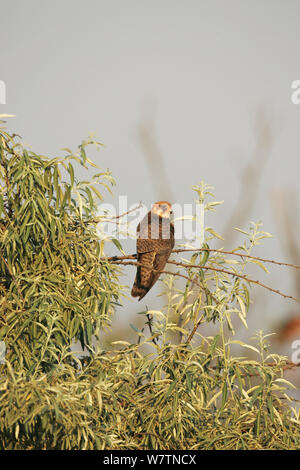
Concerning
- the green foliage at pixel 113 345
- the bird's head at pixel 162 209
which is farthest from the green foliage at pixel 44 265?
the bird's head at pixel 162 209

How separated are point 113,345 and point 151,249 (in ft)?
4.34

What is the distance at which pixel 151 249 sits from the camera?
15.7 feet

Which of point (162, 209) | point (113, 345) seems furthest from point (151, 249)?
point (113, 345)

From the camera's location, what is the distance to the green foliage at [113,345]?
3250 millimetres

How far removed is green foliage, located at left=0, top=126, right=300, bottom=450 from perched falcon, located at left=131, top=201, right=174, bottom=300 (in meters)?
1.00

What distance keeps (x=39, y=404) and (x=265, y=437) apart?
1320mm

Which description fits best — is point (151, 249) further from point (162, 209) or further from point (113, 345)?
point (113, 345)

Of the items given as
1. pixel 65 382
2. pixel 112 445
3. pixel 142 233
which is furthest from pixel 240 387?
pixel 142 233

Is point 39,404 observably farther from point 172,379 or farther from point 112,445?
point 172,379

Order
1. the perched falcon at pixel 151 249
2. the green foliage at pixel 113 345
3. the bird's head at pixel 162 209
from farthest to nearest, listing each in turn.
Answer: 1. the bird's head at pixel 162 209
2. the perched falcon at pixel 151 249
3. the green foliage at pixel 113 345

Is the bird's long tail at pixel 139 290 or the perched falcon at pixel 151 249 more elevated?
the perched falcon at pixel 151 249

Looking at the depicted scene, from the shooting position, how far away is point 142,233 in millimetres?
5066

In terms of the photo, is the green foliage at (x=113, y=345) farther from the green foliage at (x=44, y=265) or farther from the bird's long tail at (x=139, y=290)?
the bird's long tail at (x=139, y=290)

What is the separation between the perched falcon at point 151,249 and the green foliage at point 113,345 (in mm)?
1002
